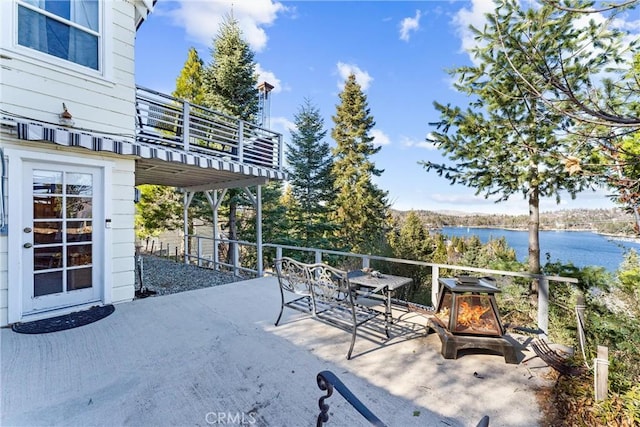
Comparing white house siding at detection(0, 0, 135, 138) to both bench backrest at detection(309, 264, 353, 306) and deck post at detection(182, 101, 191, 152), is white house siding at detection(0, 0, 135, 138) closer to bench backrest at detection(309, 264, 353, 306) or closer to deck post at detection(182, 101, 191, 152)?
deck post at detection(182, 101, 191, 152)

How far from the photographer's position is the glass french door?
3643 millimetres

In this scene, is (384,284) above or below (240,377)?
above

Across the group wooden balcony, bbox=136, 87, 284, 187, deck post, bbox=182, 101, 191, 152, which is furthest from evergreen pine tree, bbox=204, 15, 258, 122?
deck post, bbox=182, 101, 191, 152

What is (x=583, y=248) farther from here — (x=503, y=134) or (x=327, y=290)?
(x=327, y=290)

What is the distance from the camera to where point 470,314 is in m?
2.87

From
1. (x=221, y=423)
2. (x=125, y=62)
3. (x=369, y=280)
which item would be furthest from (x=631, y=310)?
(x=125, y=62)

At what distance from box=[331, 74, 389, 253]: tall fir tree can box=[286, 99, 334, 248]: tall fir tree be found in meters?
0.74

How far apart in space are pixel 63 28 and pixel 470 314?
20.4 feet

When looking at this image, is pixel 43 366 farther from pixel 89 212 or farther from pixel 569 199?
pixel 569 199

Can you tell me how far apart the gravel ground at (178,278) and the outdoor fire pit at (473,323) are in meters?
4.68

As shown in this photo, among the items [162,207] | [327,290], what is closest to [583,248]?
[327,290]

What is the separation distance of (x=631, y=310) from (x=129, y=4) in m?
9.52

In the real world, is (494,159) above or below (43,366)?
above

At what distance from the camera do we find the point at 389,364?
270 cm
